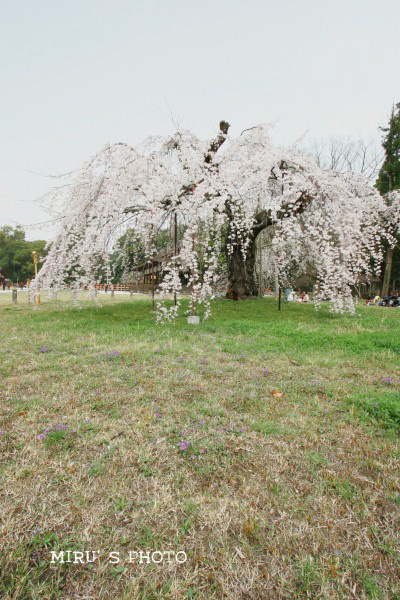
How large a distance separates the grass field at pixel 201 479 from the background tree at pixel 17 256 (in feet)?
213

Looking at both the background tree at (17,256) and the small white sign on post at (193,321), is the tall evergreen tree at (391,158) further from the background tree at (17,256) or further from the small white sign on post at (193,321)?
the background tree at (17,256)

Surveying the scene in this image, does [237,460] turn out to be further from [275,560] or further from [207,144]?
[207,144]

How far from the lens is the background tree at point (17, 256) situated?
2431 inches

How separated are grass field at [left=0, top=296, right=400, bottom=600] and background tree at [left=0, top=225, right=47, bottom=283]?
64.9 meters

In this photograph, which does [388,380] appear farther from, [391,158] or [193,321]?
[391,158]

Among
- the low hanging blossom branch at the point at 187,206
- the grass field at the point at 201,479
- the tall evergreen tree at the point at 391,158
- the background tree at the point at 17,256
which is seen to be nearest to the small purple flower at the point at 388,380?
the grass field at the point at 201,479

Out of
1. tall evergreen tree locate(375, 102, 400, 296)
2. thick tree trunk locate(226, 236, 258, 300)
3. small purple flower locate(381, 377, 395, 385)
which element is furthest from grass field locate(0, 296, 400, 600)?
tall evergreen tree locate(375, 102, 400, 296)

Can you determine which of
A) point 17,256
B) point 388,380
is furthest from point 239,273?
point 17,256

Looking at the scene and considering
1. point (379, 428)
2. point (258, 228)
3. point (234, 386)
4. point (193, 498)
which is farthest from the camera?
point (258, 228)

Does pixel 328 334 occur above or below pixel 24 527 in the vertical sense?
above

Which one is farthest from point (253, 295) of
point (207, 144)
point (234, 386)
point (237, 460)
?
point (237, 460)

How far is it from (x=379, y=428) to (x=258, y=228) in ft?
34.6

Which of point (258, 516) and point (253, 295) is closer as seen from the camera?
point (258, 516)

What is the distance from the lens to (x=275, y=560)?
5.11 feet
